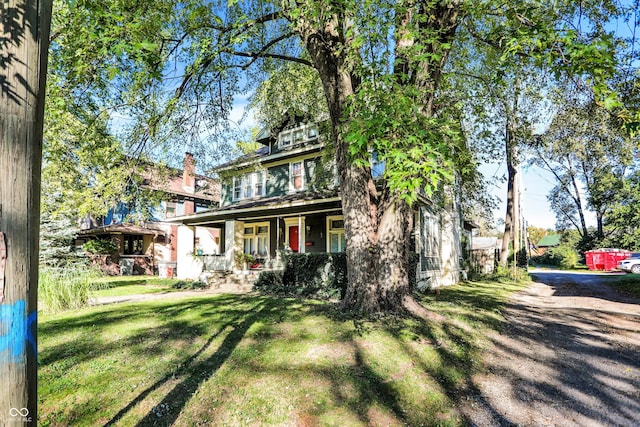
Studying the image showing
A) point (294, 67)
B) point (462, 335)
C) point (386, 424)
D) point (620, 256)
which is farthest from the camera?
point (620, 256)

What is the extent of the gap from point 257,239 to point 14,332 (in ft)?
60.5

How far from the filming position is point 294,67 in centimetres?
1187

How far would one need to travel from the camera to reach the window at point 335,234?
53.5 feet

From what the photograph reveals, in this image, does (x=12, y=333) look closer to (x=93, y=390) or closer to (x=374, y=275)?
(x=93, y=390)

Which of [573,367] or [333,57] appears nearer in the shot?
[573,367]

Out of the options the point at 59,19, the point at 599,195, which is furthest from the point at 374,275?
the point at 599,195

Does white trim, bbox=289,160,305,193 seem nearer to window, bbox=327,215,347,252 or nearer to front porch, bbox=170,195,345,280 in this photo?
front porch, bbox=170,195,345,280

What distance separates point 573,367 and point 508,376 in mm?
1272

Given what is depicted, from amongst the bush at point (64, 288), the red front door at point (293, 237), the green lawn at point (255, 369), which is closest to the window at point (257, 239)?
the red front door at point (293, 237)

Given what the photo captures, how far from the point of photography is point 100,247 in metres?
23.5

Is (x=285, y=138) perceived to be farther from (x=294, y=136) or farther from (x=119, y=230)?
(x=119, y=230)

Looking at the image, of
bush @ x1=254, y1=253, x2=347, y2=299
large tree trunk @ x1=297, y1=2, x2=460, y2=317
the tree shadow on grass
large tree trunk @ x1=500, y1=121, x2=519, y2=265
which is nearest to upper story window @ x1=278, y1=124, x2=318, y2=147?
bush @ x1=254, y1=253, x2=347, y2=299

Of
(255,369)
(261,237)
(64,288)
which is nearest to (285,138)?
(261,237)

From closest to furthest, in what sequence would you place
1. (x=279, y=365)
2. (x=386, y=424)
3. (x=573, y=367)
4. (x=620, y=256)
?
(x=386, y=424) < (x=279, y=365) < (x=573, y=367) < (x=620, y=256)
